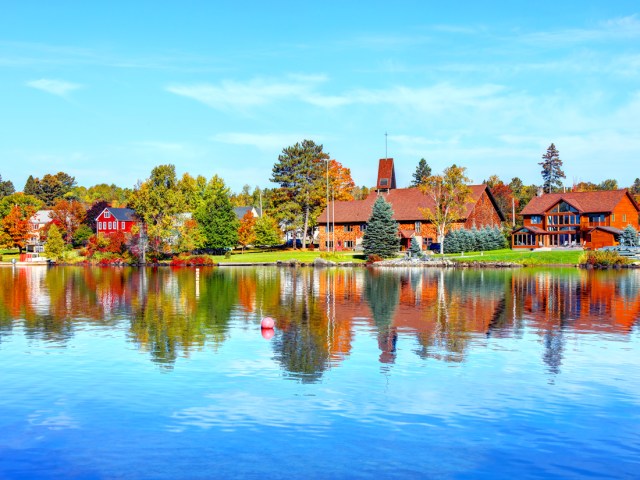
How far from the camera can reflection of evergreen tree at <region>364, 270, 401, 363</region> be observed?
2577cm

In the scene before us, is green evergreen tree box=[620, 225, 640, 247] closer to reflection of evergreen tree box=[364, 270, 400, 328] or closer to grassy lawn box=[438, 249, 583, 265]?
Answer: grassy lawn box=[438, 249, 583, 265]

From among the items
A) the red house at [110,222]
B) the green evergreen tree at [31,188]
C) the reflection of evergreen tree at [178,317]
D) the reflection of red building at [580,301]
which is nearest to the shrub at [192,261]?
the reflection of evergreen tree at [178,317]

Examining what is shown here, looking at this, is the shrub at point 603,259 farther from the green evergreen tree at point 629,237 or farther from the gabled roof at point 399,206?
the gabled roof at point 399,206

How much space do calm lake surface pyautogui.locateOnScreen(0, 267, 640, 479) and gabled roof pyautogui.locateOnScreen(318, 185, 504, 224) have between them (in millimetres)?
70155

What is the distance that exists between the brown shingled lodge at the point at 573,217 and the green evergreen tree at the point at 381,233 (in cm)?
2489

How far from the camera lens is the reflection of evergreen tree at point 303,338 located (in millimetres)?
22047

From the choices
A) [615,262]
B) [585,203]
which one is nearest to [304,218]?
[585,203]

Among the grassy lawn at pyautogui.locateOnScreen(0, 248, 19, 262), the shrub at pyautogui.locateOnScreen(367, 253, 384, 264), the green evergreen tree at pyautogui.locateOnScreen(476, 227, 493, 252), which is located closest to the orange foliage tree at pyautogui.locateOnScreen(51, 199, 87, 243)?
the grassy lawn at pyautogui.locateOnScreen(0, 248, 19, 262)

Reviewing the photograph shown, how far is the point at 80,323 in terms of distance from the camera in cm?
3325

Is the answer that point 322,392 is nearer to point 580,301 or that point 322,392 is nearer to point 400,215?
point 580,301

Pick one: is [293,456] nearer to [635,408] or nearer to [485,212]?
[635,408]

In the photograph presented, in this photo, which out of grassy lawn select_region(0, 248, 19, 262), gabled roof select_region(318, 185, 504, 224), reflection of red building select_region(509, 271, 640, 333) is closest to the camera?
reflection of red building select_region(509, 271, 640, 333)

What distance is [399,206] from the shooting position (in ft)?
366

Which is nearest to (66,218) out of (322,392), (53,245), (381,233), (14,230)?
(14,230)
